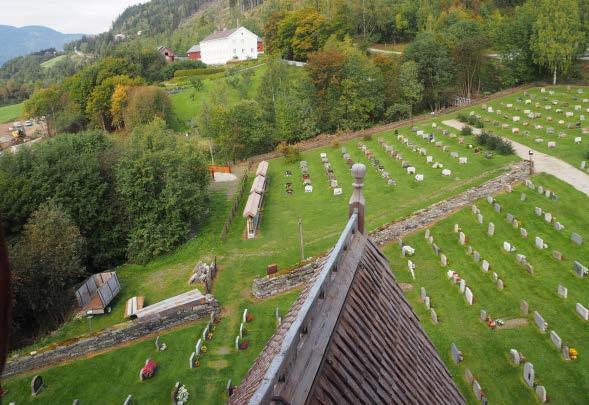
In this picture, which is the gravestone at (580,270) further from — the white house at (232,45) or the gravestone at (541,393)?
the white house at (232,45)

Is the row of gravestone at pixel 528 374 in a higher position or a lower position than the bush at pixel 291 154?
lower

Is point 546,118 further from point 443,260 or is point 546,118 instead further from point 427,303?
point 427,303

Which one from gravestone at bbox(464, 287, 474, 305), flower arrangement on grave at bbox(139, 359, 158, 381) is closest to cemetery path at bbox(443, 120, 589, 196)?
gravestone at bbox(464, 287, 474, 305)

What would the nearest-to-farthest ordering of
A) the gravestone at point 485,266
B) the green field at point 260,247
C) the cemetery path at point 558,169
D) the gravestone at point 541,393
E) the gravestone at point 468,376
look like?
the gravestone at point 541,393
the gravestone at point 468,376
the green field at point 260,247
the gravestone at point 485,266
the cemetery path at point 558,169

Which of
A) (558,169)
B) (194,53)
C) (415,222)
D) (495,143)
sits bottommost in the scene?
(415,222)

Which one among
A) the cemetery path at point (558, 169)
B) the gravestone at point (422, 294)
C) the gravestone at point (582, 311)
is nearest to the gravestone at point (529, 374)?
the gravestone at point (582, 311)

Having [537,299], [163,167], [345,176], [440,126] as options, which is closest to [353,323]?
[537,299]

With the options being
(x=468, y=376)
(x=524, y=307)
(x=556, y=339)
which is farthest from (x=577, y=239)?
(x=468, y=376)
